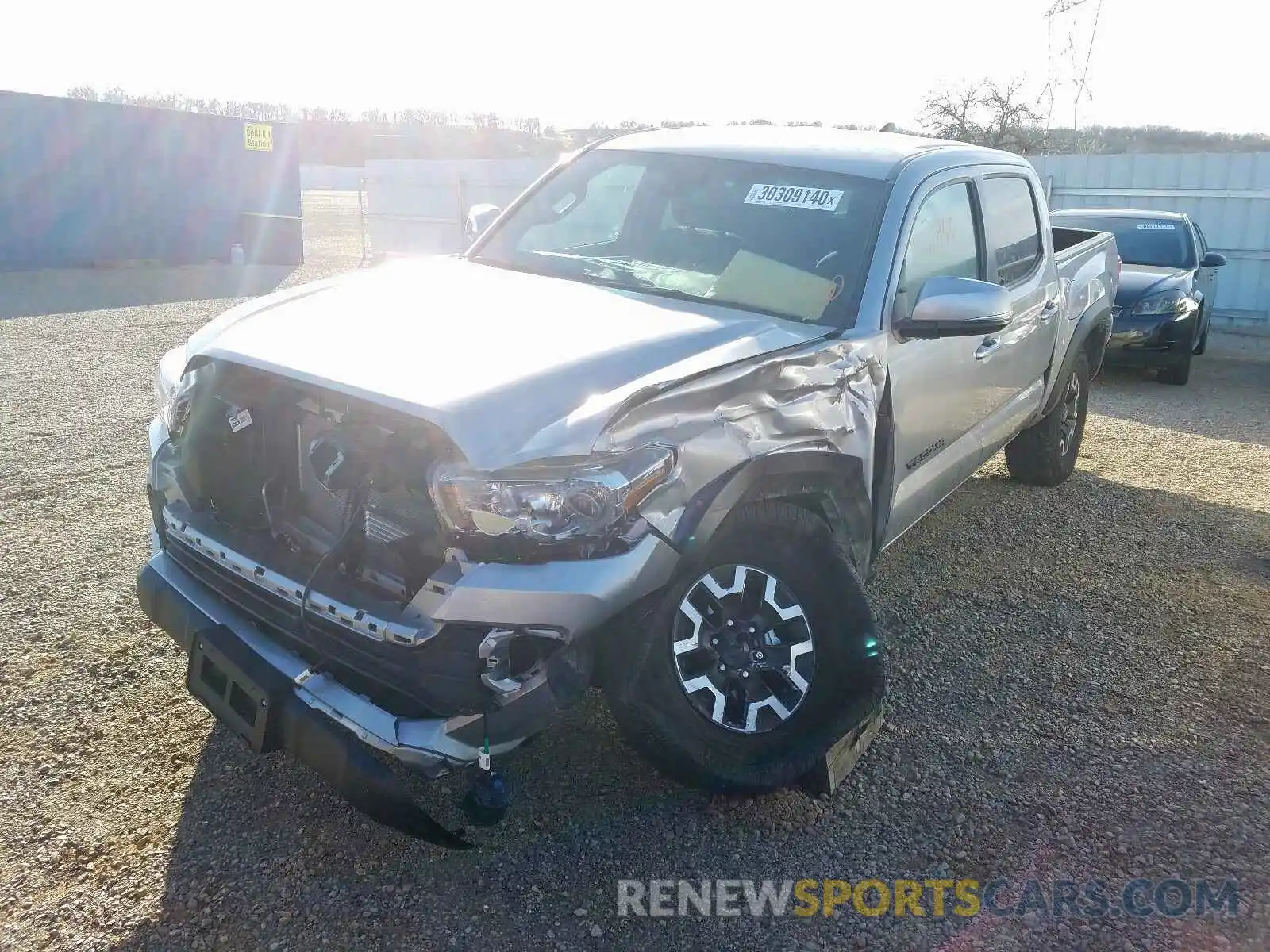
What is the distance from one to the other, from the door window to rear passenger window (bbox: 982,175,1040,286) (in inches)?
8.7

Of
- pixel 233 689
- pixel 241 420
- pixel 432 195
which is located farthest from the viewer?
pixel 432 195

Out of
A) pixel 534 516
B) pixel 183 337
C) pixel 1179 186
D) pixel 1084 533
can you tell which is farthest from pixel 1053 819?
pixel 1179 186

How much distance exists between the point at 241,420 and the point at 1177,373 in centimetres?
1005

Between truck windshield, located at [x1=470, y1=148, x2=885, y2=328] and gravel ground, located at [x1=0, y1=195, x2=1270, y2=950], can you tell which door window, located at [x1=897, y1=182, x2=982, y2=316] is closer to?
truck windshield, located at [x1=470, y1=148, x2=885, y2=328]

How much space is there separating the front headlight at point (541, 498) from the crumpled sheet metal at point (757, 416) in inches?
3.1

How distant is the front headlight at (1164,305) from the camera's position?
10.1 meters

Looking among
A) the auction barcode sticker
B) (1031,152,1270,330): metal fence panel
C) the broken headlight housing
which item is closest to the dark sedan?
(1031,152,1270,330): metal fence panel

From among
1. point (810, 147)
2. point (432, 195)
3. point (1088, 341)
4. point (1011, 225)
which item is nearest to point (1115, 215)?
point (1088, 341)

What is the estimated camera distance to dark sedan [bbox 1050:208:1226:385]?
33.2 feet

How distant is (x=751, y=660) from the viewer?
2.94 metres

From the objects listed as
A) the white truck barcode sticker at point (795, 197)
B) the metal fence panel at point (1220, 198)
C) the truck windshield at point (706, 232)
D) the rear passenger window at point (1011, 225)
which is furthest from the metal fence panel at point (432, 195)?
Answer: the white truck barcode sticker at point (795, 197)

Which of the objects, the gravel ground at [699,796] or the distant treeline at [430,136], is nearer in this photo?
the gravel ground at [699,796]

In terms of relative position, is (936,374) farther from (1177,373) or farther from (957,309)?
(1177,373)

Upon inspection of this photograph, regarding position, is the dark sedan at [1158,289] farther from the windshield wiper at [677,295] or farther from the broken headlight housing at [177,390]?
the broken headlight housing at [177,390]
